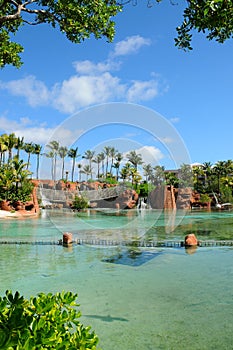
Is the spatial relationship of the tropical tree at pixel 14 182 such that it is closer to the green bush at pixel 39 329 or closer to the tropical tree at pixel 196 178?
the green bush at pixel 39 329

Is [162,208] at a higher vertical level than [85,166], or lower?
lower

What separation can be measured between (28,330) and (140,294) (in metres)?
3.89

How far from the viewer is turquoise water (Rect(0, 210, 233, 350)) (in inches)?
142

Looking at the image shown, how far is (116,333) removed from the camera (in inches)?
144

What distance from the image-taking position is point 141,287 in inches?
215

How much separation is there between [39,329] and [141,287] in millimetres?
4221

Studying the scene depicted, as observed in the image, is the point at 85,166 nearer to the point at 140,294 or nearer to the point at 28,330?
the point at 140,294

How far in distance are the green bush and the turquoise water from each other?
2002 millimetres

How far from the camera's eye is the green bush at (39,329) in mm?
1397

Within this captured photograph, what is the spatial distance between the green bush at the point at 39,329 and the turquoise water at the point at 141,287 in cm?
200

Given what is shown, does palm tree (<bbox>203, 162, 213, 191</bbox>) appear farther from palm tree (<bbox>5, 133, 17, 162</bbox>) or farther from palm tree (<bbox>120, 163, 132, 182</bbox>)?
palm tree (<bbox>5, 133, 17, 162</bbox>)

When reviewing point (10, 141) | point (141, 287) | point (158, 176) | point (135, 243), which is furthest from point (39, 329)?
point (158, 176)

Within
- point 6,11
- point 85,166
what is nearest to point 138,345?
point 6,11

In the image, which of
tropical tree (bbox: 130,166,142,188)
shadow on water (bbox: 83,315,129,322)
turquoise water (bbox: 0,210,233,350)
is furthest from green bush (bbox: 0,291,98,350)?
tropical tree (bbox: 130,166,142,188)
